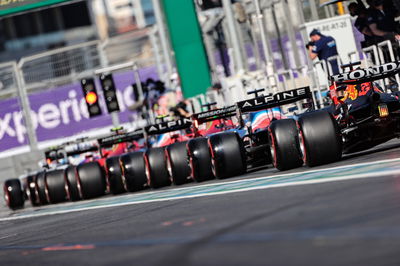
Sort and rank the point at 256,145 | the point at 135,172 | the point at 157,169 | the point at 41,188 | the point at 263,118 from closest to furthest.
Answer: the point at 256,145 < the point at 263,118 < the point at 157,169 < the point at 135,172 < the point at 41,188

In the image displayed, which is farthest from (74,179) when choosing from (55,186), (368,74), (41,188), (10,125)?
(10,125)

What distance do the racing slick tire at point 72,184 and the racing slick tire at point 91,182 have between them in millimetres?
345

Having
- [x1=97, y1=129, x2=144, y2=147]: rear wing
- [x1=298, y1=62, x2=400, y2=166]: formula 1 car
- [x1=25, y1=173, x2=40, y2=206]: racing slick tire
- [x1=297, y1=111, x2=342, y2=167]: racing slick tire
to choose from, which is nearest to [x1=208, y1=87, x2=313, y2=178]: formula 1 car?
[x1=298, y1=62, x2=400, y2=166]: formula 1 car

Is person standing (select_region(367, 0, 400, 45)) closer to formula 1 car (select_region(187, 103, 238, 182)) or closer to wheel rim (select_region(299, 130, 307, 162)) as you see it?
formula 1 car (select_region(187, 103, 238, 182))

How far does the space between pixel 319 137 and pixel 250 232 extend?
163 inches

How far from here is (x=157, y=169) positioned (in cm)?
1490

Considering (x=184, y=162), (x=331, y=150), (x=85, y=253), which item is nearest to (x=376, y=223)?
(x=85, y=253)

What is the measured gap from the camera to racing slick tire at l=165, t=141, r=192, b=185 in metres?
14.3

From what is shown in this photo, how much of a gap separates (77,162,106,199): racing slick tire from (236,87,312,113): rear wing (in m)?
5.09

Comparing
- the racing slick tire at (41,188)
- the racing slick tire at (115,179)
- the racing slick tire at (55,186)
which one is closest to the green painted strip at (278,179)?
the racing slick tire at (115,179)

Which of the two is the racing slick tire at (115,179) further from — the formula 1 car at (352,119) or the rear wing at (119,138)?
the formula 1 car at (352,119)

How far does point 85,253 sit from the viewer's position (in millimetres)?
6996

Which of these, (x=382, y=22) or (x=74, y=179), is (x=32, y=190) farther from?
(x=382, y=22)

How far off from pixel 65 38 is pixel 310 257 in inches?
2643
